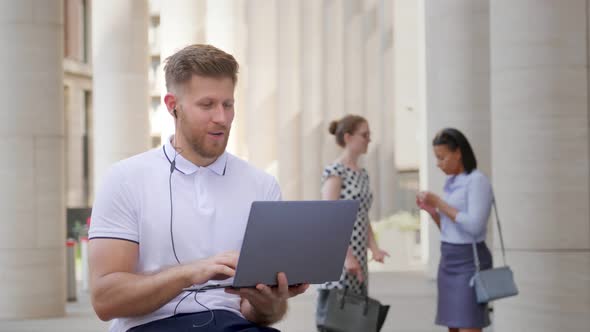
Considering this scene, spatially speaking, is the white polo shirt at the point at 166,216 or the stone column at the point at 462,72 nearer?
the white polo shirt at the point at 166,216

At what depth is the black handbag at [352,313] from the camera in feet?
31.3

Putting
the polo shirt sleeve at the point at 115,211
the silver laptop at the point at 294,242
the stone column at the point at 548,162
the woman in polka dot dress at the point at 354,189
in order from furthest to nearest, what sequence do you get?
the stone column at the point at 548,162 < the woman in polka dot dress at the point at 354,189 < the polo shirt sleeve at the point at 115,211 < the silver laptop at the point at 294,242

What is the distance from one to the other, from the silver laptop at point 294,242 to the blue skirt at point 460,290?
4997 mm

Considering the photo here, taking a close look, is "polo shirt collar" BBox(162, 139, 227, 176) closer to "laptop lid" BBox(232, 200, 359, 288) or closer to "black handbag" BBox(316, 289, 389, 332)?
"laptop lid" BBox(232, 200, 359, 288)

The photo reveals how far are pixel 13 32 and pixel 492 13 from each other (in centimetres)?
785

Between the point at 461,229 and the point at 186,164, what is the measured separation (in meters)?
5.11

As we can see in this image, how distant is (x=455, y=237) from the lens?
9750mm

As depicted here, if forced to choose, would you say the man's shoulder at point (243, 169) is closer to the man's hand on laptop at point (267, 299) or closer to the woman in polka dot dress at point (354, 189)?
the man's hand on laptop at point (267, 299)

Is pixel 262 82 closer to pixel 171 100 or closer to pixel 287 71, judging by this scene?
pixel 287 71

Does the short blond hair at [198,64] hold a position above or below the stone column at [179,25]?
below

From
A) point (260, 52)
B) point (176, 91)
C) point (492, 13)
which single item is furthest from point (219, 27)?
point (176, 91)

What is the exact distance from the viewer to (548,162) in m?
11.1

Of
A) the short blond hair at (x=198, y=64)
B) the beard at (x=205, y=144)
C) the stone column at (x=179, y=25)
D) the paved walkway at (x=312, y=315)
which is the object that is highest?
the stone column at (x=179, y=25)

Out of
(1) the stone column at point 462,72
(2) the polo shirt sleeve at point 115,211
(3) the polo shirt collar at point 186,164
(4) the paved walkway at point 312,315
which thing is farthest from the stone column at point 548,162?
(1) the stone column at point 462,72
